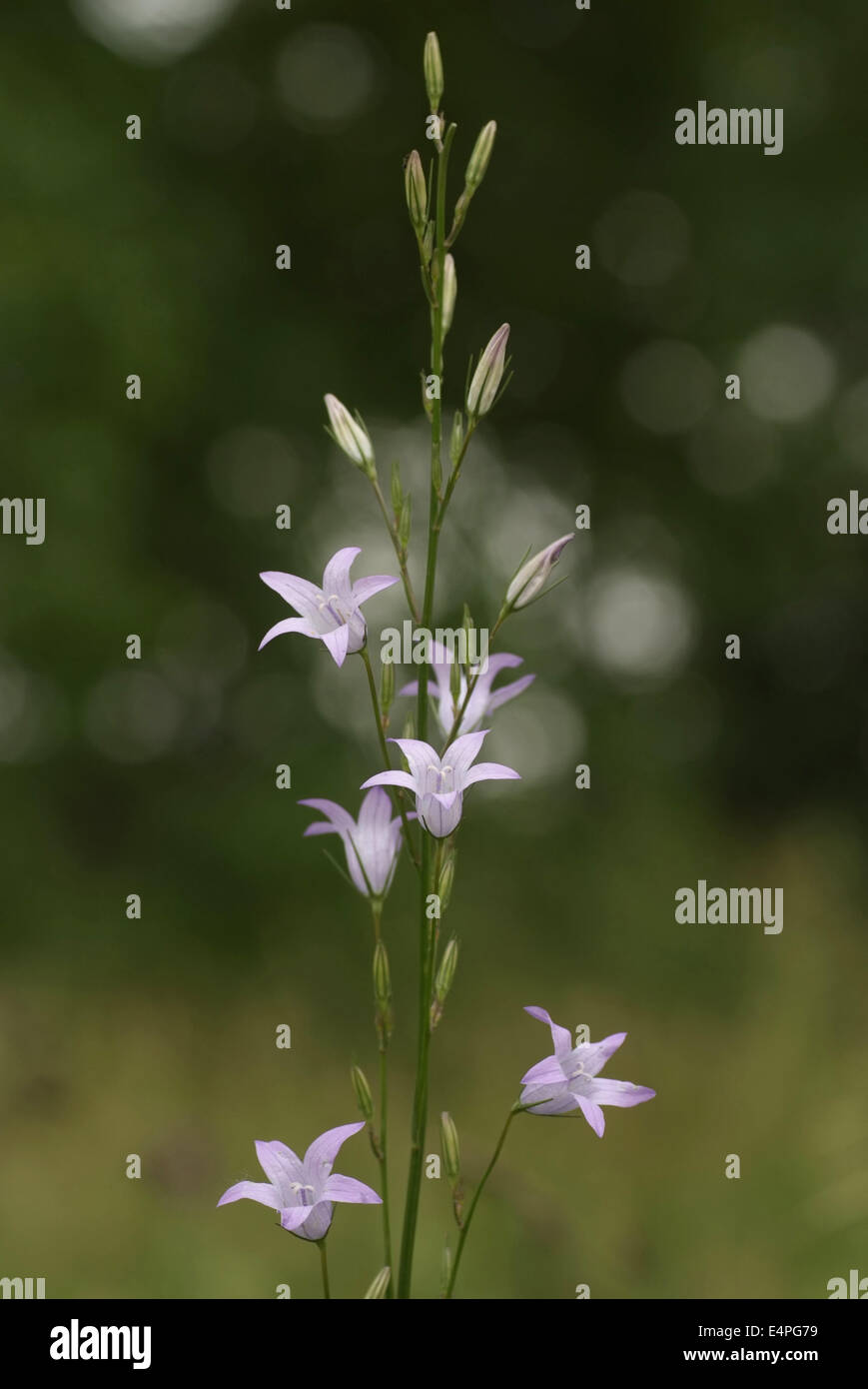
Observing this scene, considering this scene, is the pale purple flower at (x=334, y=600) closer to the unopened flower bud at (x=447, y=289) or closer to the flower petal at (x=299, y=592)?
the flower petal at (x=299, y=592)

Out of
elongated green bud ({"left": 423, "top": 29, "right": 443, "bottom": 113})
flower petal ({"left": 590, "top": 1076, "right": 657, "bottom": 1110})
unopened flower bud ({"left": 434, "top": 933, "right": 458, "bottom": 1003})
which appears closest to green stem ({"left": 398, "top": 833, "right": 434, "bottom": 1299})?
unopened flower bud ({"left": 434, "top": 933, "right": 458, "bottom": 1003})

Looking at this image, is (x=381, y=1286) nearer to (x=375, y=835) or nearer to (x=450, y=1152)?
(x=450, y=1152)

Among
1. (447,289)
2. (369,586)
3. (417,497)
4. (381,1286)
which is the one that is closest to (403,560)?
(369,586)

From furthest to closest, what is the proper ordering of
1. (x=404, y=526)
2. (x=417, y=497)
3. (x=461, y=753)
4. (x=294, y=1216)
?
(x=417, y=497) < (x=404, y=526) < (x=461, y=753) < (x=294, y=1216)

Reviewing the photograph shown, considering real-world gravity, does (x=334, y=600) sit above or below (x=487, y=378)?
below

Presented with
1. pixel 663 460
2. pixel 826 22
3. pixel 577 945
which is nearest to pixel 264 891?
pixel 577 945

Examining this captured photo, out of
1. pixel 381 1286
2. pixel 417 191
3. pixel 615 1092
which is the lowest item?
pixel 381 1286

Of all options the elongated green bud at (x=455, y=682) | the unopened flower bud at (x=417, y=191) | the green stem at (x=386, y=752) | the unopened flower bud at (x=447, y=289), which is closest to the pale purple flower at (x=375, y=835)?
the green stem at (x=386, y=752)
